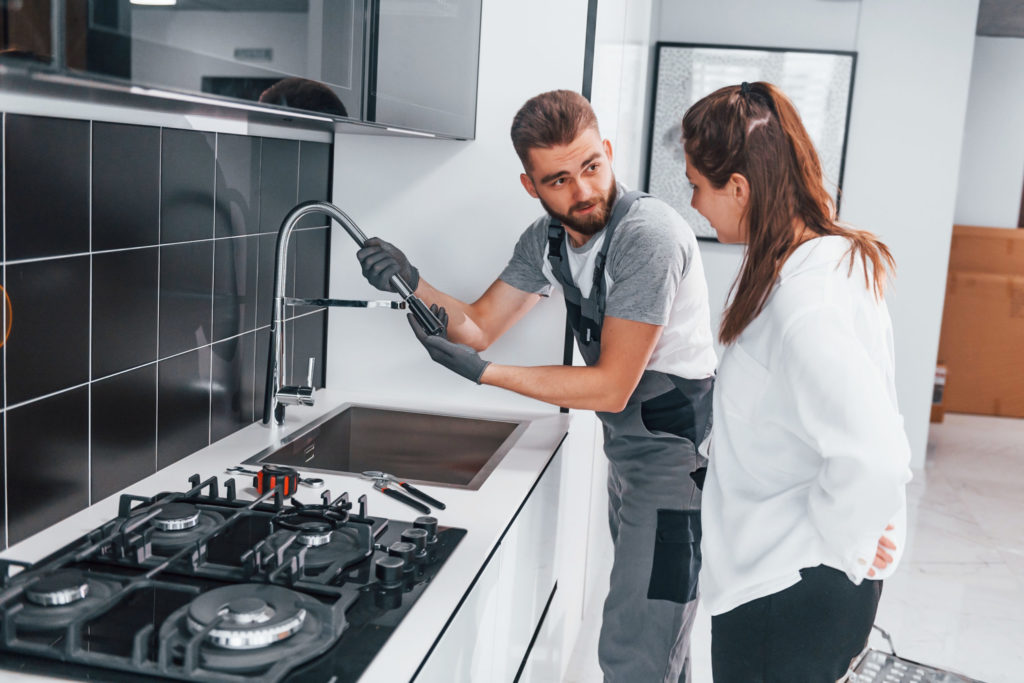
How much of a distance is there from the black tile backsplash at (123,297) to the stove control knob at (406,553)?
50 cm

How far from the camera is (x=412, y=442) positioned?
6.71ft

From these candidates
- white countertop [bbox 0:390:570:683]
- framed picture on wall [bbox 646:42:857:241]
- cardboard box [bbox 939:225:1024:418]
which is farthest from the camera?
cardboard box [bbox 939:225:1024:418]

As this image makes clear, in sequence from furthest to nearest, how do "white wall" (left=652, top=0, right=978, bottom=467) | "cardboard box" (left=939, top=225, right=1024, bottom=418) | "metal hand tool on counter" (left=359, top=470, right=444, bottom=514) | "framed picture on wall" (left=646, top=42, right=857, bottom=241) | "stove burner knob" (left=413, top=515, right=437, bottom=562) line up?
"cardboard box" (left=939, top=225, right=1024, bottom=418) → "framed picture on wall" (left=646, top=42, right=857, bottom=241) → "white wall" (left=652, top=0, right=978, bottom=467) → "metal hand tool on counter" (left=359, top=470, right=444, bottom=514) → "stove burner knob" (left=413, top=515, right=437, bottom=562)

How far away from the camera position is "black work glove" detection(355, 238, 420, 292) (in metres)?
1.82

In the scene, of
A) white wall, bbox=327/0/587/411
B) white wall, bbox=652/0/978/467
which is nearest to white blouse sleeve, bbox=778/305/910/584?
white wall, bbox=327/0/587/411

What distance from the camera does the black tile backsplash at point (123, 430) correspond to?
4.62ft

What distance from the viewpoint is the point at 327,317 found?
2.23 metres

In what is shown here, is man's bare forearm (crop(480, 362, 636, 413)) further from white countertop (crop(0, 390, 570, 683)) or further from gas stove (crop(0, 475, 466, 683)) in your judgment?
gas stove (crop(0, 475, 466, 683))

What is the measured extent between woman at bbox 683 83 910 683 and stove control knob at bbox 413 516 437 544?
1.32 ft

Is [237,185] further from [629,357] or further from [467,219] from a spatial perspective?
[629,357]

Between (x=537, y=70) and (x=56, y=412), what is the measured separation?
3.98ft

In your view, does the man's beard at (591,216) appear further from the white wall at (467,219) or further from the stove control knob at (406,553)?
the stove control knob at (406,553)

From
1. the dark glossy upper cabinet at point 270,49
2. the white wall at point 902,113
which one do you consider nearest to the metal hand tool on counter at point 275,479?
the dark glossy upper cabinet at point 270,49

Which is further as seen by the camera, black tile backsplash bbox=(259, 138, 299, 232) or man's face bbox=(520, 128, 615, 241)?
black tile backsplash bbox=(259, 138, 299, 232)
